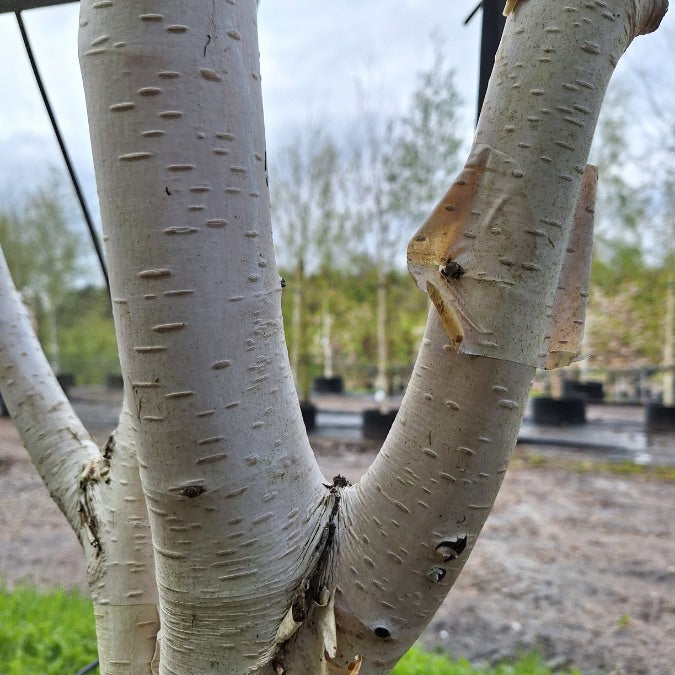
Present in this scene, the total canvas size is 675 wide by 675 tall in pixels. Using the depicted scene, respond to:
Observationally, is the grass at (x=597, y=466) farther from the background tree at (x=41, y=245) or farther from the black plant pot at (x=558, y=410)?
the background tree at (x=41, y=245)

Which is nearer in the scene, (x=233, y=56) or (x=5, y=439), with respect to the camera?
(x=233, y=56)

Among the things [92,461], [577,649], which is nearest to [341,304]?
[577,649]

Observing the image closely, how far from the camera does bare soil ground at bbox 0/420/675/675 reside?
3.07 m

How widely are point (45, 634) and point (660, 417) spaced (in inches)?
375

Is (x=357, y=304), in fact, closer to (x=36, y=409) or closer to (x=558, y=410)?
(x=558, y=410)

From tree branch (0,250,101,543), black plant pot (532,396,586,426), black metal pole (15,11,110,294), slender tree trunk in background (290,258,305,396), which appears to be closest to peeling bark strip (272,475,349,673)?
tree branch (0,250,101,543)

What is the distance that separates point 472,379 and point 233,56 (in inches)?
16.4

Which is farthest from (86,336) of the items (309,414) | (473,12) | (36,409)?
(473,12)

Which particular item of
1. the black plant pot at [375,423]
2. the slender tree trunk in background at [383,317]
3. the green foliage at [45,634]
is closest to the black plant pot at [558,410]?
the slender tree trunk in background at [383,317]

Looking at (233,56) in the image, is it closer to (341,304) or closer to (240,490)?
(240,490)

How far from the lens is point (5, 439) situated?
852 centimetres

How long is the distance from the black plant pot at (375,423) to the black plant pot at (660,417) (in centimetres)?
449

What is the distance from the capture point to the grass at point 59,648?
2.44 metres

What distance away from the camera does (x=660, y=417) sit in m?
9.72
